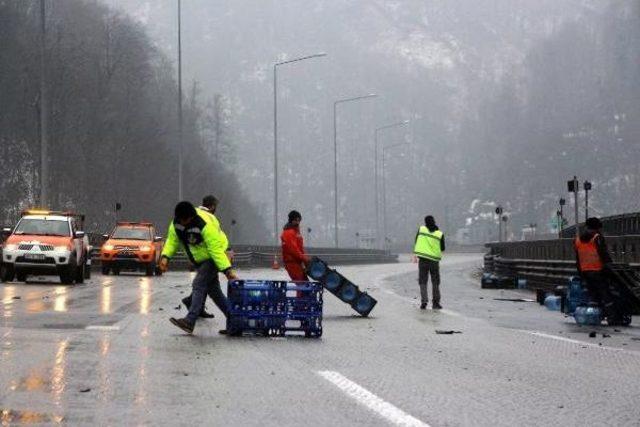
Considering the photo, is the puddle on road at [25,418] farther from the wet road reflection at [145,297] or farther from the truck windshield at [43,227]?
the truck windshield at [43,227]

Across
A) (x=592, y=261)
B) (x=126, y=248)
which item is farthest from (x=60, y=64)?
(x=592, y=261)

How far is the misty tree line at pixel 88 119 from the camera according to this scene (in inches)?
2776

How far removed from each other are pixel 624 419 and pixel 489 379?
7.46ft

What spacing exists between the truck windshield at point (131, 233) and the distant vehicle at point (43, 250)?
9270 millimetres

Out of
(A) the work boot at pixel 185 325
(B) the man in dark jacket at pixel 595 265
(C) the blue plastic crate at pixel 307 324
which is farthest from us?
(B) the man in dark jacket at pixel 595 265

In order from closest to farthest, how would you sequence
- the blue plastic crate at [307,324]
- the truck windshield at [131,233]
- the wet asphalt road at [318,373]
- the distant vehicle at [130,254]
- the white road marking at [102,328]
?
the wet asphalt road at [318,373] < the blue plastic crate at [307,324] < the white road marking at [102,328] < the distant vehicle at [130,254] < the truck windshield at [131,233]

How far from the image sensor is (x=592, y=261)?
17.5 m

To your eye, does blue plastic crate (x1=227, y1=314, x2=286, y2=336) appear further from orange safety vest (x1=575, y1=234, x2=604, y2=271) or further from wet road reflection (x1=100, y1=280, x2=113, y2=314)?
orange safety vest (x1=575, y1=234, x2=604, y2=271)

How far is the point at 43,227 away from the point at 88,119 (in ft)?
168

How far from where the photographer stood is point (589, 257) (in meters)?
17.5

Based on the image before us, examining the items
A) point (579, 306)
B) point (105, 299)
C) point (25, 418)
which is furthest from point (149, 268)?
point (25, 418)

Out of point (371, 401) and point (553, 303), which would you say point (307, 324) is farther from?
point (553, 303)

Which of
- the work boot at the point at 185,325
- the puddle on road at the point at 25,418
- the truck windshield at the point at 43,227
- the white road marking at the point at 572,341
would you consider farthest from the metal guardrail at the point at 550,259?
the puddle on road at the point at 25,418

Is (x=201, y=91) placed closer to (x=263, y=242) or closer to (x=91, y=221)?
(x=263, y=242)
